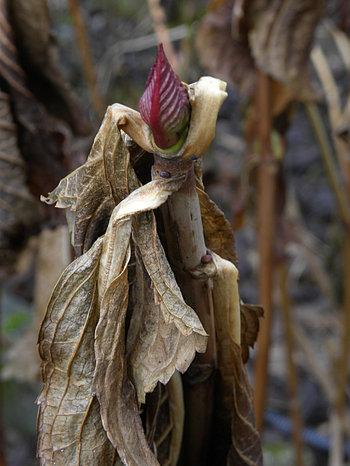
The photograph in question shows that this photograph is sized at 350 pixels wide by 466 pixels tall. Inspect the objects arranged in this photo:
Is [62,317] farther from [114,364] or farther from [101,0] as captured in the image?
[101,0]

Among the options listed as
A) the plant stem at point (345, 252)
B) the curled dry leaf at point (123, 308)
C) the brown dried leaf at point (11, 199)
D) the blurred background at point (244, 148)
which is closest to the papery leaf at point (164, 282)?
the curled dry leaf at point (123, 308)

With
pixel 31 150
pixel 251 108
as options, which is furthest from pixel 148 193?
pixel 251 108

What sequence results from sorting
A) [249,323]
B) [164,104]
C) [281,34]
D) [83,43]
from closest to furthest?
1. [164,104]
2. [249,323]
3. [281,34]
4. [83,43]

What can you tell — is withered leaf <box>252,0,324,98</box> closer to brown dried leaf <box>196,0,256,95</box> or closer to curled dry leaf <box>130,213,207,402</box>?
brown dried leaf <box>196,0,256,95</box>

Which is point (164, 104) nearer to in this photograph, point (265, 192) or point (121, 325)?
point (121, 325)

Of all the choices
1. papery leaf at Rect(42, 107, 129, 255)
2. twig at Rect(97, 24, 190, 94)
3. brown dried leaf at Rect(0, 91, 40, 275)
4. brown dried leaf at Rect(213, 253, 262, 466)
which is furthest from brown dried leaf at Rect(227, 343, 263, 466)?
twig at Rect(97, 24, 190, 94)

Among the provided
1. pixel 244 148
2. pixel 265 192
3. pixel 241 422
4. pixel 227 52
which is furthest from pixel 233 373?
pixel 244 148
